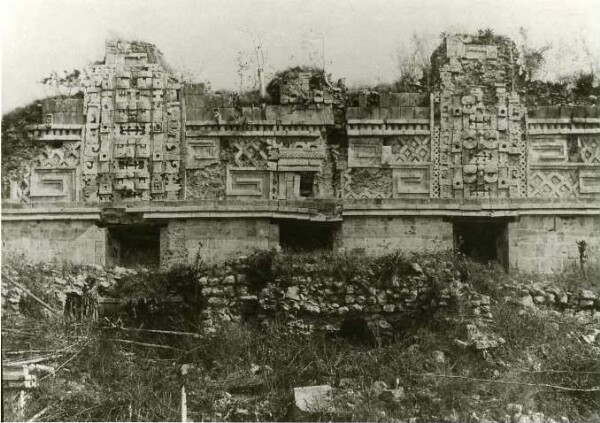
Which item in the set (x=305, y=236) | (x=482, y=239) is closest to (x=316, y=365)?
(x=305, y=236)

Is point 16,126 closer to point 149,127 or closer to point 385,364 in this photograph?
point 149,127

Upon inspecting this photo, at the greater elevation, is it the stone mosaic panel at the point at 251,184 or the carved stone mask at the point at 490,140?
the carved stone mask at the point at 490,140

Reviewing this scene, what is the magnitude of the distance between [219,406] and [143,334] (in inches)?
64.6

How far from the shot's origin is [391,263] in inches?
345

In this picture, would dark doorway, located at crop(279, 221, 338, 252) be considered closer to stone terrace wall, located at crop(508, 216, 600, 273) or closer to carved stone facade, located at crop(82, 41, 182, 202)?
carved stone facade, located at crop(82, 41, 182, 202)

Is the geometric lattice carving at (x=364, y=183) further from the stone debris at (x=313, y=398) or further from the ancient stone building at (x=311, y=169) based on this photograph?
the stone debris at (x=313, y=398)

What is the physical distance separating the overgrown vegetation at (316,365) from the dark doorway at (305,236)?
0.92 m

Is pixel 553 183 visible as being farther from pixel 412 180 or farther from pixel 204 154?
pixel 204 154

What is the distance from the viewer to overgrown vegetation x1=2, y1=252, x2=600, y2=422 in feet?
24.3

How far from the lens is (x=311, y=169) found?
32.4 feet

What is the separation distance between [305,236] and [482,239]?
2641 mm

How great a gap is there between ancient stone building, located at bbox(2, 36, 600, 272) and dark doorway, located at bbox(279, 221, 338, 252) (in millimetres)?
21

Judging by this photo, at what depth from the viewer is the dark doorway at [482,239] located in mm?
9867

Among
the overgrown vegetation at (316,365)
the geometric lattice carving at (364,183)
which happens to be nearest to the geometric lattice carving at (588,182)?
the overgrown vegetation at (316,365)
